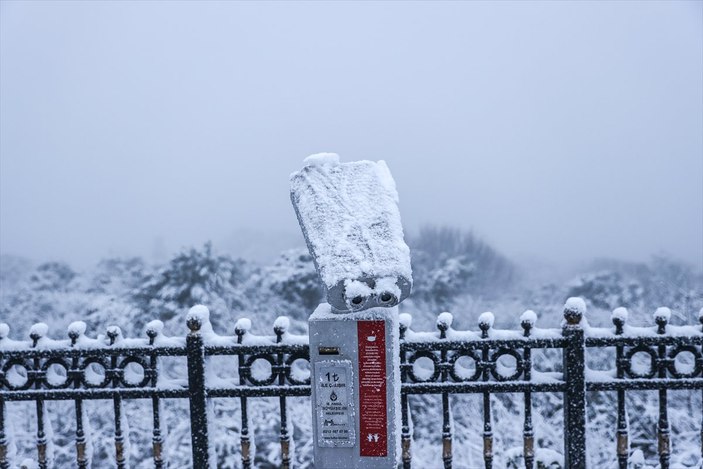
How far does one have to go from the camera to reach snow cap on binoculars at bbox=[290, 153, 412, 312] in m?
2.79

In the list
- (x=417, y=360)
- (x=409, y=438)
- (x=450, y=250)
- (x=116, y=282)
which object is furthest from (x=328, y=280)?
(x=450, y=250)

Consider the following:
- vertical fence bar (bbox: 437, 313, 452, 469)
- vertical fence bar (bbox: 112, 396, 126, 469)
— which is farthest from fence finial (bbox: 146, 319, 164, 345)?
vertical fence bar (bbox: 437, 313, 452, 469)

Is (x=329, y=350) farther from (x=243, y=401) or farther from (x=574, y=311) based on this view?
(x=574, y=311)

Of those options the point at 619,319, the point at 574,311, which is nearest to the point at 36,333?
the point at 574,311

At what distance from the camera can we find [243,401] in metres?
3.62

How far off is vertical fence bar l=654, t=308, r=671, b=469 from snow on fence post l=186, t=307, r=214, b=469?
2.62 metres

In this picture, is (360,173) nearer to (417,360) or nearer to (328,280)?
(328,280)

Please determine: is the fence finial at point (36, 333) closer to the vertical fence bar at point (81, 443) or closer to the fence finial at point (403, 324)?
the vertical fence bar at point (81, 443)

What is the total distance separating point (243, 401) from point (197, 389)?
282 millimetres

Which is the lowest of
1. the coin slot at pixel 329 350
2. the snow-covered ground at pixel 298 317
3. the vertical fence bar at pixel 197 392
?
the snow-covered ground at pixel 298 317

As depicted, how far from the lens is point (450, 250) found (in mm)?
40156

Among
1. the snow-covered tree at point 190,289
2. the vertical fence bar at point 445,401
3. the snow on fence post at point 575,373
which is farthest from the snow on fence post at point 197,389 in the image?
the snow-covered tree at point 190,289

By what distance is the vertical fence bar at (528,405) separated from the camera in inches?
136

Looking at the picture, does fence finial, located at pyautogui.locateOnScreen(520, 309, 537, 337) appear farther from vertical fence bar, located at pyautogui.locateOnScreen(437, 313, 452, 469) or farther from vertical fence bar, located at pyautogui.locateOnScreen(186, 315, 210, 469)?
vertical fence bar, located at pyautogui.locateOnScreen(186, 315, 210, 469)
